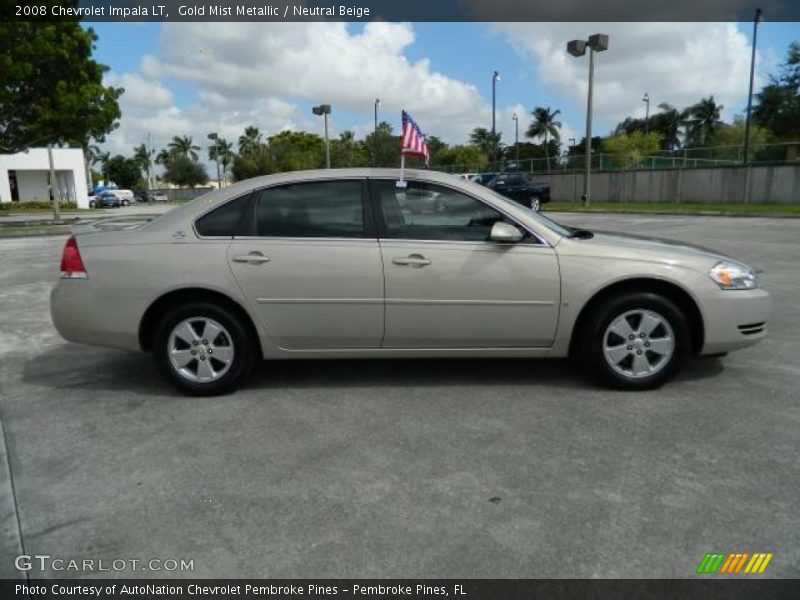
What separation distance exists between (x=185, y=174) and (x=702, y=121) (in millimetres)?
71214

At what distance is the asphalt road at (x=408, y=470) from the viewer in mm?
2574

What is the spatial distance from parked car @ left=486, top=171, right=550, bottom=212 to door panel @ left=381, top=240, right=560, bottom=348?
2139 cm

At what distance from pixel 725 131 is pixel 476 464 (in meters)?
66.5

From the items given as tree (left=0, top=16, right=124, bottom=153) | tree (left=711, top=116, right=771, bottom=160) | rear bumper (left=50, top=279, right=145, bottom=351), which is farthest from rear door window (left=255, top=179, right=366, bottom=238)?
tree (left=711, top=116, right=771, bottom=160)

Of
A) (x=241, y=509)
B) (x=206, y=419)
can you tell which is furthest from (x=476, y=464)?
(x=206, y=419)

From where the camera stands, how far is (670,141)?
76.9 m

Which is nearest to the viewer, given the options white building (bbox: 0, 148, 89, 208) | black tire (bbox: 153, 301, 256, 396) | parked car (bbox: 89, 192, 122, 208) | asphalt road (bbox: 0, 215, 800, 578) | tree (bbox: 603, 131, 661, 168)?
asphalt road (bbox: 0, 215, 800, 578)

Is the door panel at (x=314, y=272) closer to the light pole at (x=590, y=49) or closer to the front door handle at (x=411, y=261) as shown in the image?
the front door handle at (x=411, y=261)

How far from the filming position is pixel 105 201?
57688 mm

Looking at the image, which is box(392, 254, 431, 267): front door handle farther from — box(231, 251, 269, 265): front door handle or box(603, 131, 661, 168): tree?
box(603, 131, 661, 168): tree

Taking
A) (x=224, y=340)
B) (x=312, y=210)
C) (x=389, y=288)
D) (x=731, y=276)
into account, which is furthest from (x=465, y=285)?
(x=731, y=276)
